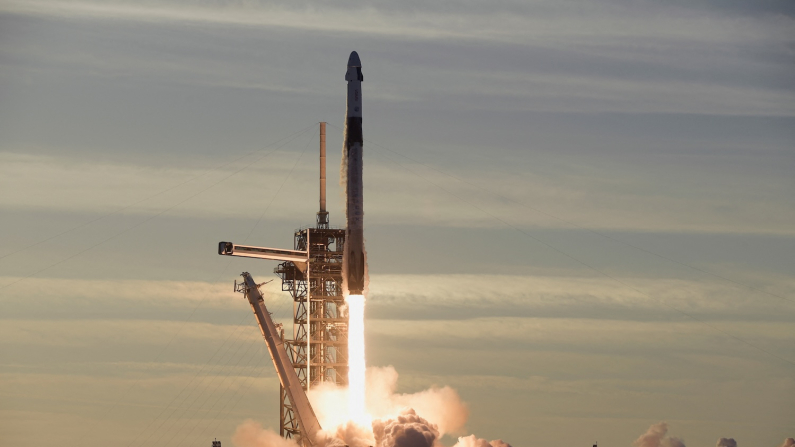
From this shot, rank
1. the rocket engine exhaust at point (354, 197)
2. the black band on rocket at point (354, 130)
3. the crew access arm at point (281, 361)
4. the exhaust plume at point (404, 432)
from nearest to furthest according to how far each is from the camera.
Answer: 1. the rocket engine exhaust at point (354, 197)
2. the black band on rocket at point (354, 130)
3. the exhaust plume at point (404, 432)
4. the crew access arm at point (281, 361)

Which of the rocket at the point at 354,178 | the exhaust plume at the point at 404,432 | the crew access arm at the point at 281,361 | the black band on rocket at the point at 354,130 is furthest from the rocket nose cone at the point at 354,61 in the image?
the crew access arm at the point at 281,361

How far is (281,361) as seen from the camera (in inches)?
6363

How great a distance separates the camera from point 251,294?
162m

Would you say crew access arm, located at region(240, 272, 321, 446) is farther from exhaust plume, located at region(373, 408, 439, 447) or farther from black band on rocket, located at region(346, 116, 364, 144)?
black band on rocket, located at region(346, 116, 364, 144)

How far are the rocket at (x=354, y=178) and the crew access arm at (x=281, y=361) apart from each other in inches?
977

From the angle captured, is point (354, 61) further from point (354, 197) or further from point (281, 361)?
point (281, 361)

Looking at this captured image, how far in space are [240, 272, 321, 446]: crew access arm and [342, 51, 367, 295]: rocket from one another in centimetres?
2480

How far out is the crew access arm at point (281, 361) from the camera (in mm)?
158250

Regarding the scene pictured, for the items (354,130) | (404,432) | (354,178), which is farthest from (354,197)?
(404,432)

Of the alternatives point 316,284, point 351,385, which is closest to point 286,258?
point 316,284

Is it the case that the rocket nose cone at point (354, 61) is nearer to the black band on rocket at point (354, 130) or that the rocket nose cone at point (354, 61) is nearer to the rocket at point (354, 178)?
the rocket at point (354, 178)

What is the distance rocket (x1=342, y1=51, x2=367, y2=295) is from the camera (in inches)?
5384

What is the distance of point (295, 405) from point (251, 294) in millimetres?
11534

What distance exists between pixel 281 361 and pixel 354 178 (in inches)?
1166
